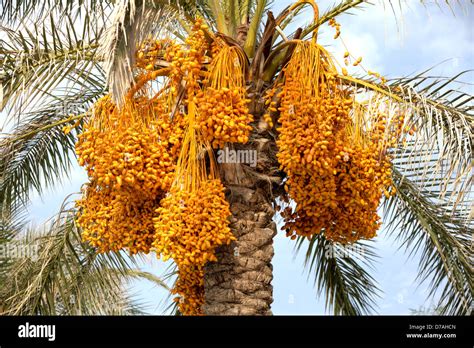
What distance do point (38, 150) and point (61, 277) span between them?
1.26 m

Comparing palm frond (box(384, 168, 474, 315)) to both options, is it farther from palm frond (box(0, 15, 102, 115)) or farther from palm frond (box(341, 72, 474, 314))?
palm frond (box(0, 15, 102, 115))

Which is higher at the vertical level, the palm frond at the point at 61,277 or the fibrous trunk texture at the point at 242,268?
the palm frond at the point at 61,277

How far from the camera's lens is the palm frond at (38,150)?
6.38 m

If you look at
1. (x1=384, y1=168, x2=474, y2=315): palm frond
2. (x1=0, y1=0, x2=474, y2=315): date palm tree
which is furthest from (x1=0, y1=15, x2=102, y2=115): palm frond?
(x1=384, y1=168, x2=474, y2=315): palm frond

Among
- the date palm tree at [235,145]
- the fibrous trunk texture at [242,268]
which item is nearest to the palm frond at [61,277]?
the date palm tree at [235,145]

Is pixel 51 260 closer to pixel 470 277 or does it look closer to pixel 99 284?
pixel 99 284

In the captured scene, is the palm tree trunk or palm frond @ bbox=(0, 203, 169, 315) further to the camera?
palm frond @ bbox=(0, 203, 169, 315)

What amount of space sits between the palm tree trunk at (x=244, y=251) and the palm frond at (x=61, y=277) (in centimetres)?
176

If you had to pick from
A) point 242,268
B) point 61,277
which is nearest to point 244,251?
point 242,268

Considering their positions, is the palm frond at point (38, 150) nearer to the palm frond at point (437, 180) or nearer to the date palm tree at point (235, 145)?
the date palm tree at point (235, 145)

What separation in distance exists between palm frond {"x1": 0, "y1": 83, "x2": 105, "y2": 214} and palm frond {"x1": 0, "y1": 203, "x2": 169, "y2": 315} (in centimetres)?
53

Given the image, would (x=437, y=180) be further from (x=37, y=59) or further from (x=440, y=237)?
(x=37, y=59)

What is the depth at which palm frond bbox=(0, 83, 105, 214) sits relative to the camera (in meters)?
6.38
